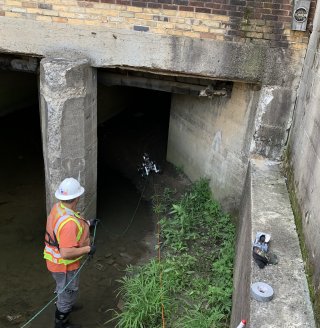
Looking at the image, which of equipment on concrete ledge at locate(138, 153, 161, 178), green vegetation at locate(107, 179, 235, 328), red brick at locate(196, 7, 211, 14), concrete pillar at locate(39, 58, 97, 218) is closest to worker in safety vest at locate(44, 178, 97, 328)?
green vegetation at locate(107, 179, 235, 328)

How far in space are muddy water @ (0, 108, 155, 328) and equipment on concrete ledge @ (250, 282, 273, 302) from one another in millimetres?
2348

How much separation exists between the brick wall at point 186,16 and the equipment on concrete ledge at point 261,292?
9.61 feet

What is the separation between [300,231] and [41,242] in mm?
3871

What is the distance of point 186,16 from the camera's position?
475cm

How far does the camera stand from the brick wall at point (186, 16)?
4.63 metres

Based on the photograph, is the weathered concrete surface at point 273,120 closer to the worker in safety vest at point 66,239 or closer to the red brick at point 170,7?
the red brick at point 170,7

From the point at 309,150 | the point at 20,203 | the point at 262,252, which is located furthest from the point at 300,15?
the point at 20,203

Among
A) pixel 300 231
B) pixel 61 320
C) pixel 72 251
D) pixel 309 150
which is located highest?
pixel 309 150

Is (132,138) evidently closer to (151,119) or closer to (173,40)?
(151,119)

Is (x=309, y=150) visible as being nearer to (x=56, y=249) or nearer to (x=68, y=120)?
(x=56, y=249)

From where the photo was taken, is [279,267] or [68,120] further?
[68,120]

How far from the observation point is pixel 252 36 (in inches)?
187

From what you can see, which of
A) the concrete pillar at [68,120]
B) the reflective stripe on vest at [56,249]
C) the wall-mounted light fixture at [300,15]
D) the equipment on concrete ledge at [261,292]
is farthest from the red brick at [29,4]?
the equipment on concrete ledge at [261,292]

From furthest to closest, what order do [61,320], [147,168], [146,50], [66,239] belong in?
[147,168] < [146,50] < [61,320] < [66,239]
